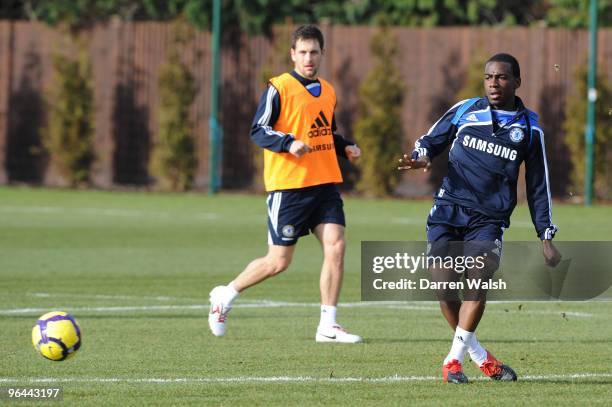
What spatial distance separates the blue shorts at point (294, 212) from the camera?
11078 mm

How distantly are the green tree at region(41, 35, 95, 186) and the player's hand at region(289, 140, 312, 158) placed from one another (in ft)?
74.6

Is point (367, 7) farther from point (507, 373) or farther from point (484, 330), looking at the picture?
point (507, 373)

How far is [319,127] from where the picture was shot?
36.9ft

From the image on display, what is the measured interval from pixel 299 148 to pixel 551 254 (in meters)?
2.55

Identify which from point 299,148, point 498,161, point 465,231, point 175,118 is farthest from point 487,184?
point 175,118

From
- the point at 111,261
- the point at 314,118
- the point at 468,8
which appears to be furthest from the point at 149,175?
the point at 314,118

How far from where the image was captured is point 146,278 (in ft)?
50.4

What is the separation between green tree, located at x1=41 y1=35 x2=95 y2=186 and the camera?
108ft

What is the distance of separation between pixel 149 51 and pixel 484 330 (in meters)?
22.9

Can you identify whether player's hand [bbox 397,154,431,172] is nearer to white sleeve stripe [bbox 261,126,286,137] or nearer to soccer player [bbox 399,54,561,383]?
soccer player [bbox 399,54,561,383]

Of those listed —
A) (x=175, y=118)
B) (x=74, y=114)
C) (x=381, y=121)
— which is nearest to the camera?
(x=381, y=121)

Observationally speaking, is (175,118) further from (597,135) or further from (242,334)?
(242,334)

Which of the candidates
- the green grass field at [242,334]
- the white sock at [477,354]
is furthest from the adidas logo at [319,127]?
the white sock at [477,354]

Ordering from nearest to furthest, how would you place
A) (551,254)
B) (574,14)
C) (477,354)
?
(551,254) → (477,354) → (574,14)
